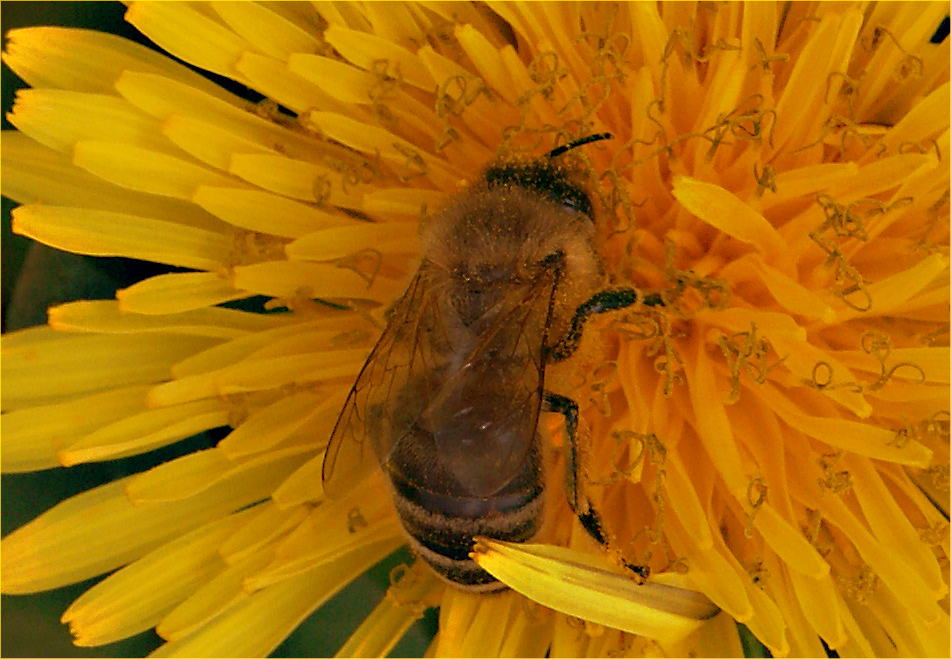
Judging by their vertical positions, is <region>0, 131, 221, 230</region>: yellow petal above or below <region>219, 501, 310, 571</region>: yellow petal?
above

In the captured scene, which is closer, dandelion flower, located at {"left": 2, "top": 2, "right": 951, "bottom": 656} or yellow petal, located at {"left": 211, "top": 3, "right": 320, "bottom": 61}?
dandelion flower, located at {"left": 2, "top": 2, "right": 951, "bottom": 656}

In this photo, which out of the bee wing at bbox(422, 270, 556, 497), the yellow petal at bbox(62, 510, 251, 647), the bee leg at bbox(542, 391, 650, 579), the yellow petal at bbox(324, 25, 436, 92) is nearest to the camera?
the bee wing at bbox(422, 270, 556, 497)

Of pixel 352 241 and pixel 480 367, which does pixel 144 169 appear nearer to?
pixel 352 241

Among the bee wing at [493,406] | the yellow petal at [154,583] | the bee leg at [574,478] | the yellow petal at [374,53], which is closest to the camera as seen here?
the bee wing at [493,406]

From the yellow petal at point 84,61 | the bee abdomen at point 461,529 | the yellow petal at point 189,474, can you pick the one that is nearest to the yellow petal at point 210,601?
the yellow petal at point 189,474

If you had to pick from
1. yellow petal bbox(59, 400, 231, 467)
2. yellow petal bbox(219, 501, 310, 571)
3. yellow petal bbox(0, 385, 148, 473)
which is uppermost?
yellow petal bbox(59, 400, 231, 467)

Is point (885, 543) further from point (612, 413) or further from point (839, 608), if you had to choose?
point (612, 413)

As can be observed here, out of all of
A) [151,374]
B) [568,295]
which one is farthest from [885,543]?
[151,374]

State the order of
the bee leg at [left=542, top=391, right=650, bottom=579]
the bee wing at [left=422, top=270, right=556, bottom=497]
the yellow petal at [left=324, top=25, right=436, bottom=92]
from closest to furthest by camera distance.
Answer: the bee wing at [left=422, top=270, right=556, bottom=497] < the bee leg at [left=542, top=391, right=650, bottom=579] < the yellow petal at [left=324, top=25, right=436, bottom=92]

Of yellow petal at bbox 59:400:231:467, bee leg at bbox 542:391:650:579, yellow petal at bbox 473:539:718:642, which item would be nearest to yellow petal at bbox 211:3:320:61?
yellow petal at bbox 59:400:231:467

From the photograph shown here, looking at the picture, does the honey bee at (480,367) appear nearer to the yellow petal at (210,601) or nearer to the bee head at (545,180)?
the bee head at (545,180)

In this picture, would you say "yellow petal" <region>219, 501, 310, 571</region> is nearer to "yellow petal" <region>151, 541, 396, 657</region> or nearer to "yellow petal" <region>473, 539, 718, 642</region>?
"yellow petal" <region>151, 541, 396, 657</region>
